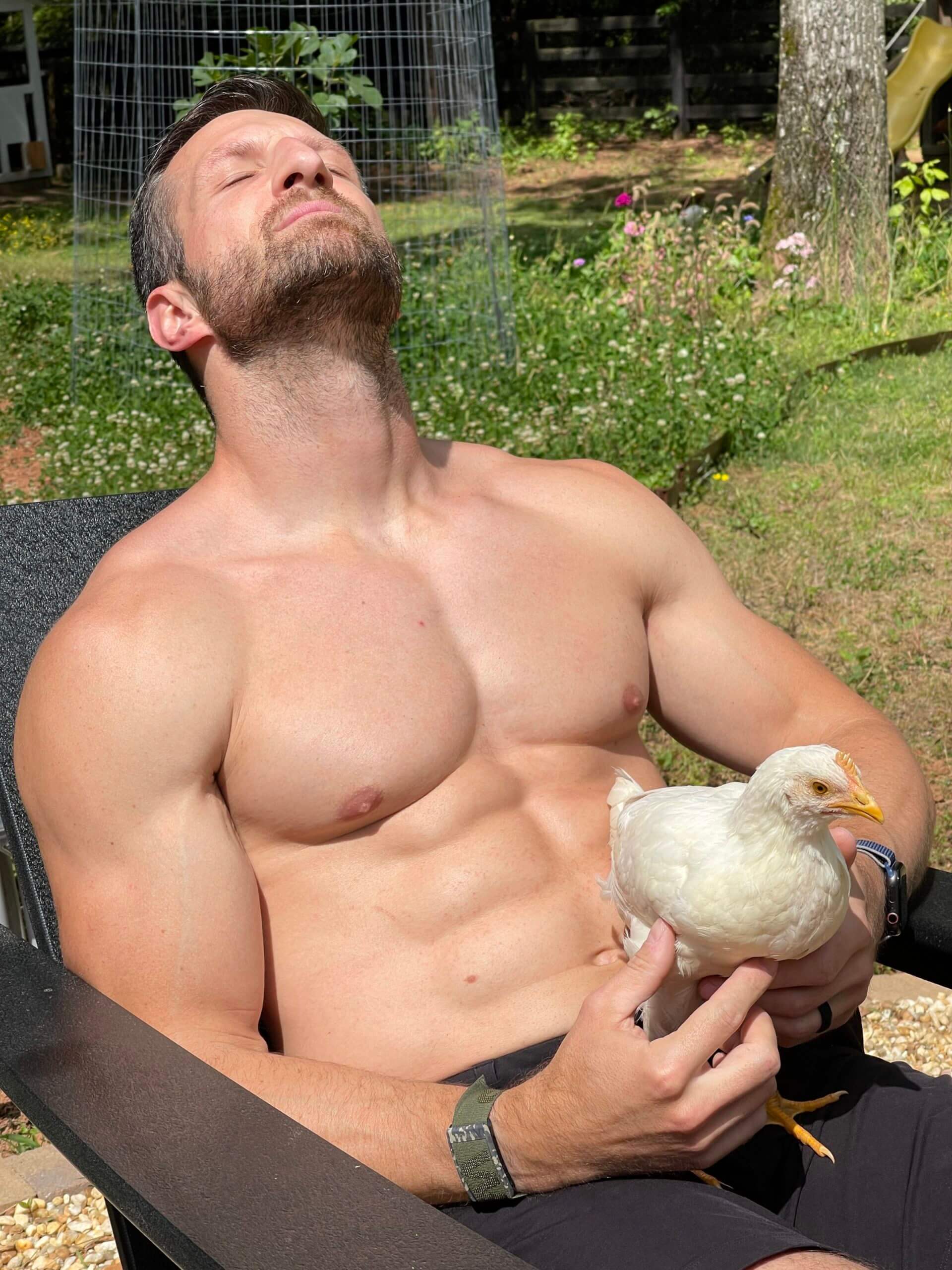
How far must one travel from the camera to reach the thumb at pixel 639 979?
1494mm

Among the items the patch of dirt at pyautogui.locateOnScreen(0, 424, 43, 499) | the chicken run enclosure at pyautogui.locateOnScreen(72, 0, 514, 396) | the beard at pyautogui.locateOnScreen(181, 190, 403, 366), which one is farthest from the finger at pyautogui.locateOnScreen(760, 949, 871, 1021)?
the chicken run enclosure at pyautogui.locateOnScreen(72, 0, 514, 396)

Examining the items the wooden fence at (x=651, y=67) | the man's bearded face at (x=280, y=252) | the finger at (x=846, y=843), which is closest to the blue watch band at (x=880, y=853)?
the finger at (x=846, y=843)

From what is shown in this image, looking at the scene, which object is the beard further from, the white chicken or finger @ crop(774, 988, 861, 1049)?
finger @ crop(774, 988, 861, 1049)

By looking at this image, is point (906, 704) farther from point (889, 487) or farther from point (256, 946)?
point (256, 946)

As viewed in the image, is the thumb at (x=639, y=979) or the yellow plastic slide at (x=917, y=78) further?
the yellow plastic slide at (x=917, y=78)

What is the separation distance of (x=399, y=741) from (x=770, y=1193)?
75 centimetres

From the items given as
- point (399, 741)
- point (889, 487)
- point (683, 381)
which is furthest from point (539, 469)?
point (683, 381)

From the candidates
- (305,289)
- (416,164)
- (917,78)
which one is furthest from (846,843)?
(917,78)

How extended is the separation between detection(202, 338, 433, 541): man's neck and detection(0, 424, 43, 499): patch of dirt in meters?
4.18

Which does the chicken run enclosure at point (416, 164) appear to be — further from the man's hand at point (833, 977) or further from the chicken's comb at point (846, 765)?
the chicken's comb at point (846, 765)

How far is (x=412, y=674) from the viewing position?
1.92m

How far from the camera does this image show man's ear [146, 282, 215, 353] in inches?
83.5

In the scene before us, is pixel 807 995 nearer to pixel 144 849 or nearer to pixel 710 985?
pixel 710 985

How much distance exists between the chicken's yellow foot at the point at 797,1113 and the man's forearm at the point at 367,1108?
429 mm
